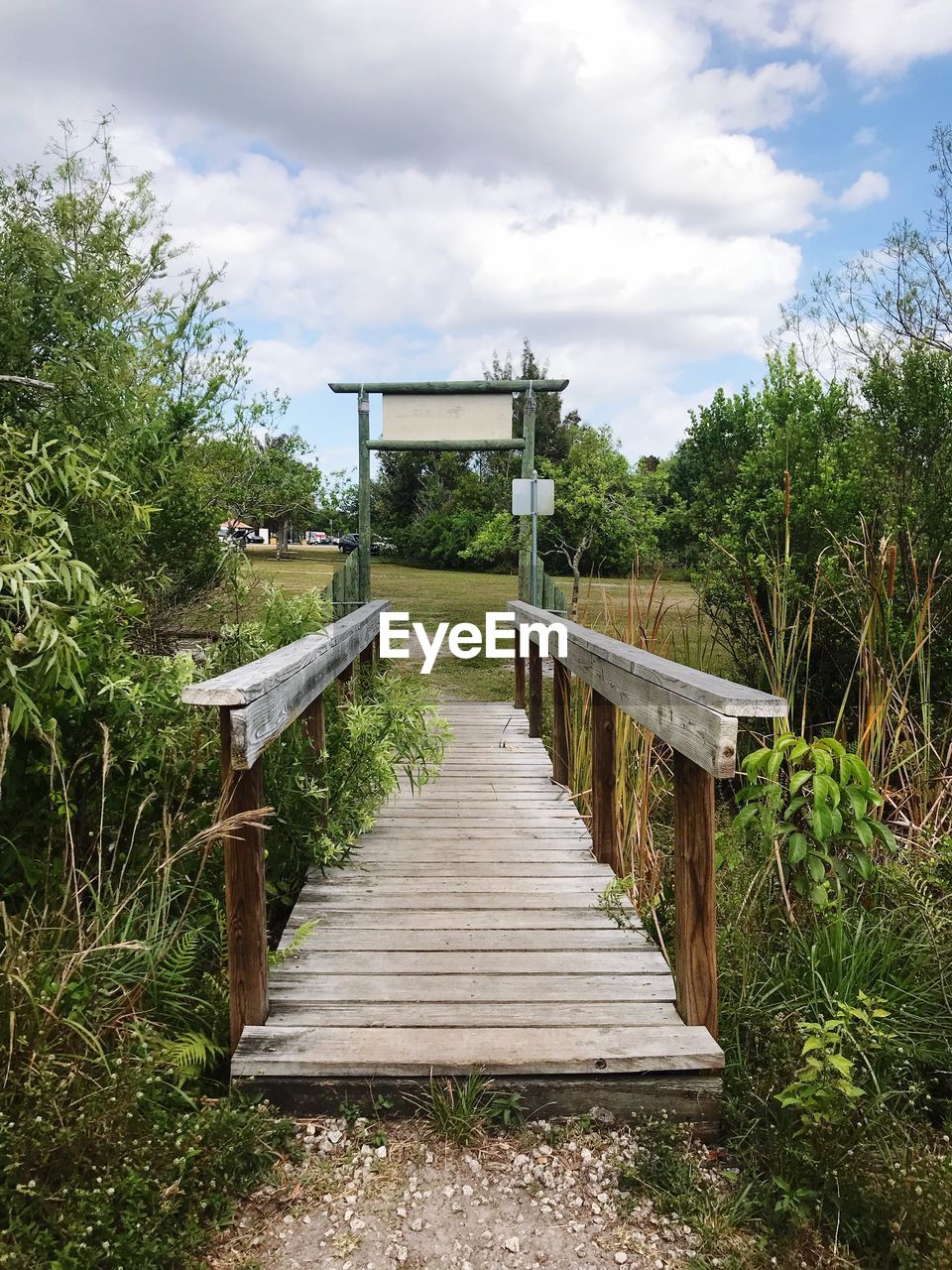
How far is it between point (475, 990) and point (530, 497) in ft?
18.4

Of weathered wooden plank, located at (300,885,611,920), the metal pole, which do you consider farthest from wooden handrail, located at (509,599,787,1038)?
the metal pole

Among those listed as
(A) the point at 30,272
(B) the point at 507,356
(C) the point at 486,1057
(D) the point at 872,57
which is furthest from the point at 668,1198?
(B) the point at 507,356

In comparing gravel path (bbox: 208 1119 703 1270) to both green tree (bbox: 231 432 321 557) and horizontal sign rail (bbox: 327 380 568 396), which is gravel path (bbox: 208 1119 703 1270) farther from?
green tree (bbox: 231 432 321 557)

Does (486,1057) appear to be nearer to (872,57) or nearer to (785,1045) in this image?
(785,1045)

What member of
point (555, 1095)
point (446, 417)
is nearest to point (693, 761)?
point (555, 1095)

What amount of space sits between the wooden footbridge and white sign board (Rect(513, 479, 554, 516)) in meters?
4.26

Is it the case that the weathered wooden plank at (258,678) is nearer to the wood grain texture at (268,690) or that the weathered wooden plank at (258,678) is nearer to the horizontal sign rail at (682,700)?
the wood grain texture at (268,690)

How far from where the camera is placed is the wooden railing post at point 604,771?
3.28 m

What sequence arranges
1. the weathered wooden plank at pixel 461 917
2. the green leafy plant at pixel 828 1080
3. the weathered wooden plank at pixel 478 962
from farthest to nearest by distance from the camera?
1. the weathered wooden plank at pixel 461 917
2. the weathered wooden plank at pixel 478 962
3. the green leafy plant at pixel 828 1080

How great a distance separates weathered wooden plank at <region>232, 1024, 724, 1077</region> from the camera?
1961 mm

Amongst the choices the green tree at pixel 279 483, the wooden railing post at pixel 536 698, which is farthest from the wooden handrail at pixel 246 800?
the green tree at pixel 279 483

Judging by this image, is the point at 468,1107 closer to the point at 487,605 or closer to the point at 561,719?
the point at 561,719

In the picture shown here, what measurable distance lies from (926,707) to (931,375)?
300 cm

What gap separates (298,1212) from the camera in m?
1.68
